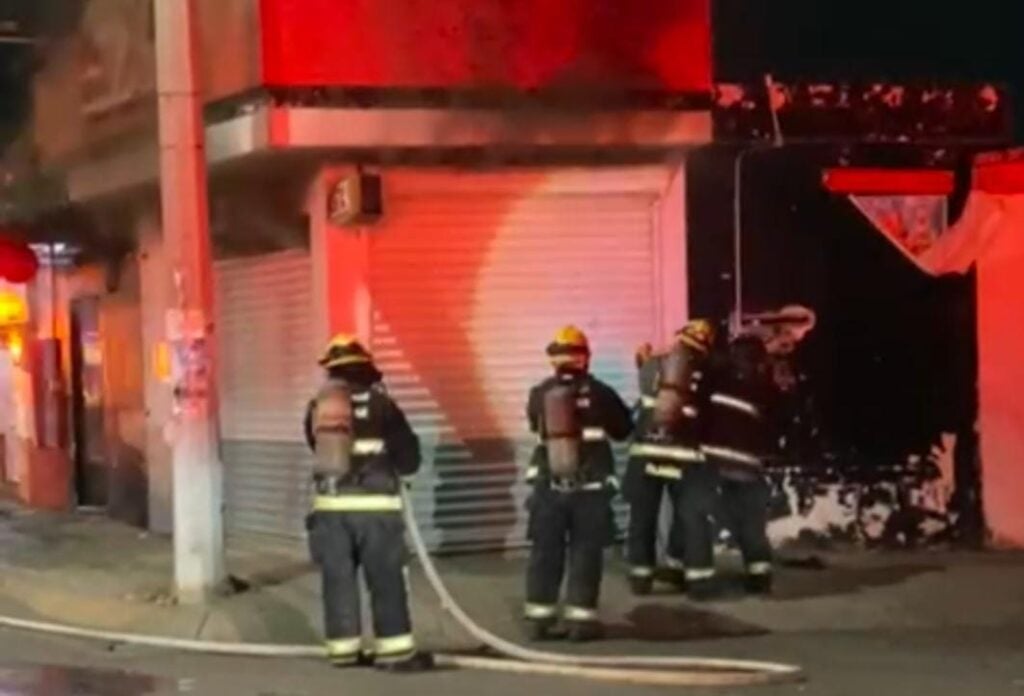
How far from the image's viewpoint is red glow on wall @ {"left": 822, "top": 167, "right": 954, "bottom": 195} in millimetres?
15102

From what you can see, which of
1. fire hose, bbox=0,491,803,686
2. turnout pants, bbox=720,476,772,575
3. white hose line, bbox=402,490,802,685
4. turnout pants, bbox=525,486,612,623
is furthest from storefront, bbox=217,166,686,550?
white hose line, bbox=402,490,802,685

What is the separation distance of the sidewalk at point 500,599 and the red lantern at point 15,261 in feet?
12.3

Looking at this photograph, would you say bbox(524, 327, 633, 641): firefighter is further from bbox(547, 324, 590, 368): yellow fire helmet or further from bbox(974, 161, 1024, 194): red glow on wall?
bbox(974, 161, 1024, 194): red glow on wall

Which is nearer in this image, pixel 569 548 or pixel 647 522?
pixel 569 548

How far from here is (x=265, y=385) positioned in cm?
1630

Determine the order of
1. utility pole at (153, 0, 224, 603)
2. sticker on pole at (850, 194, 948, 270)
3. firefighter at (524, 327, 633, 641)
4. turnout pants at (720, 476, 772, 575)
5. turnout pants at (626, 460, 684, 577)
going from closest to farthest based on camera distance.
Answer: firefighter at (524, 327, 633, 641), utility pole at (153, 0, 224, 603), turnout pants at (720, 476, 772, 575), turnout pants at (626, 460, 684, 577), sticker on pole at (850, 194, 948, 270)

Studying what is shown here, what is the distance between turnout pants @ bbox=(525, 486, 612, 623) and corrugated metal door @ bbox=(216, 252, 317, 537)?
402 centimetres

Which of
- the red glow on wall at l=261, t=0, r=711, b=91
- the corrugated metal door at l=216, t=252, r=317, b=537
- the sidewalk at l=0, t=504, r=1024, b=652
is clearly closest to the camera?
the sidewalk at l=0, t=504, r=1024, b=652

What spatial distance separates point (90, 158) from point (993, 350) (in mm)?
7338

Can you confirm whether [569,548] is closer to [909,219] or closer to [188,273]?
[188,273]

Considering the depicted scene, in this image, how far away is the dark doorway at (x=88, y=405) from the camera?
1972 cm

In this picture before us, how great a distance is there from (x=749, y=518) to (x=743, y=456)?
0.39m

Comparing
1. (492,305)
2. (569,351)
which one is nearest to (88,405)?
(492,305)

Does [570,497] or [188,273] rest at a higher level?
[188,273]
